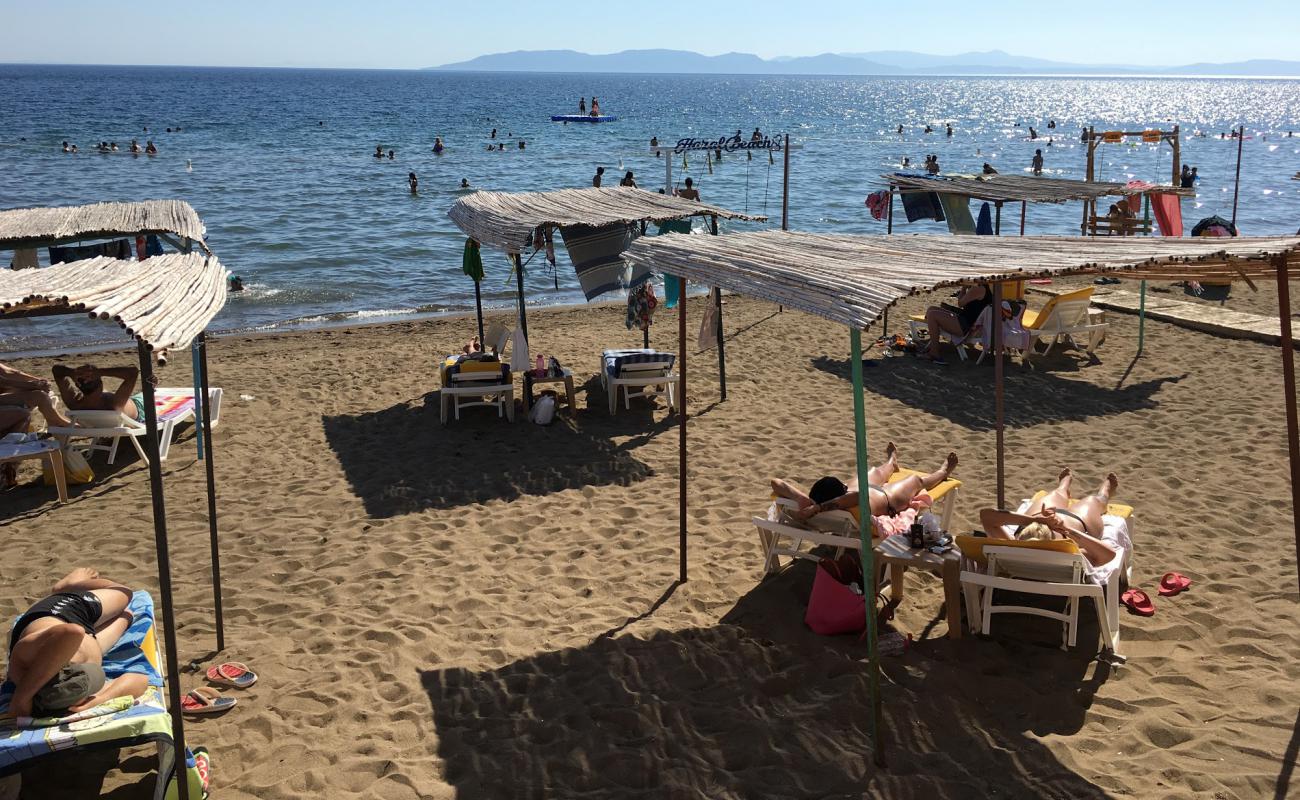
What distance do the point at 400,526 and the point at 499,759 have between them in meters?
2.82

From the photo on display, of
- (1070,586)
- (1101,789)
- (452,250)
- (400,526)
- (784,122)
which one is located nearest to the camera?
(1101,789)

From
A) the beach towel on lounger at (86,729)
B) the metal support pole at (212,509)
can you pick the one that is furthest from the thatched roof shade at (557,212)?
the beach towel on lounger at (86,729)

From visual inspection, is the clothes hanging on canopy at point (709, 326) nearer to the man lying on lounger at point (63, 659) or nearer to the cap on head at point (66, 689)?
the man lying on lounger at point (63, 659)

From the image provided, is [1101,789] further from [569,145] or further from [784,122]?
[784,122]

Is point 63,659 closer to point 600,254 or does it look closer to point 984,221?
point 600,254

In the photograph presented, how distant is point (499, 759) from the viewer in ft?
13.3

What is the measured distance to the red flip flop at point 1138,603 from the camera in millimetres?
5074

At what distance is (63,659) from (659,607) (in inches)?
116

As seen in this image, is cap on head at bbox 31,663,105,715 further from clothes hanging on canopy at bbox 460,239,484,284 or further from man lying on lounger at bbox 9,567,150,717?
clothes hanging on canopy at bbox 460,239,484,284

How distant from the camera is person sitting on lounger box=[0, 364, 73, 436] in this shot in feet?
24.0

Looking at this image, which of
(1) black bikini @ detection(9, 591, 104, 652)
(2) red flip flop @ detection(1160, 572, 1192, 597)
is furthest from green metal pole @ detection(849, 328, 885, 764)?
(1) black bikini @ detection(9, 591, 104, 652)

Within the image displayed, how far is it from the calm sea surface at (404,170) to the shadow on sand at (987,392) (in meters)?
8.53

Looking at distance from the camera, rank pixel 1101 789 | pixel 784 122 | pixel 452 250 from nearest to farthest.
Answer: pixel 1101 789
pixel 452 250
pixel 784 122

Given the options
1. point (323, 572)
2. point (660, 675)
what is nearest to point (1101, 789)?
point (660, 675)
